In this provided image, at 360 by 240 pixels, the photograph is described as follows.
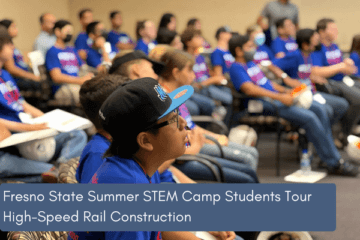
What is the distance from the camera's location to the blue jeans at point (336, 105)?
164 inches

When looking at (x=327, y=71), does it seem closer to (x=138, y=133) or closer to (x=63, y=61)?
(x=63, y=61)

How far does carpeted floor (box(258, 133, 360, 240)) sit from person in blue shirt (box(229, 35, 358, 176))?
0.55 ft

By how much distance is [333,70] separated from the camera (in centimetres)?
430

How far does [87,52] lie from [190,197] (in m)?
4.51

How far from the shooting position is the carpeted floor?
2.49 metres

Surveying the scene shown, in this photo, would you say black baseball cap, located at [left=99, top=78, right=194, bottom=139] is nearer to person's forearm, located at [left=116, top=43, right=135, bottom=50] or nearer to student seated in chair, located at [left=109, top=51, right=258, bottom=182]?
student seated in chair, located at [left=109, top=51, right=258, bottom=182]

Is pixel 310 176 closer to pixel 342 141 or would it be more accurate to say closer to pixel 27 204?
pixel 342 141

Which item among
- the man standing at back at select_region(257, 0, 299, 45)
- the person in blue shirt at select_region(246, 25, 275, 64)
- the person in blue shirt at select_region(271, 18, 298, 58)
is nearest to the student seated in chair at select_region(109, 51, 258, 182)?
the person in blue shirt at select_region(246, 25, 275, 64)

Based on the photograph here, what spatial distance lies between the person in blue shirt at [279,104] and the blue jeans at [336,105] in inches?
19.6

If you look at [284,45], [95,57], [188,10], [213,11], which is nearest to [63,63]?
[95,57]

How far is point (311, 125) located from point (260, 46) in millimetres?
2397

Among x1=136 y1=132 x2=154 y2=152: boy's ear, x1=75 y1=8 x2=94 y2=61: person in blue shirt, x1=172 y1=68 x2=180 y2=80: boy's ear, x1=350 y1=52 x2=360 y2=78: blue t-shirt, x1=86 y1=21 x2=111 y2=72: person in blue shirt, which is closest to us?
x1=136 y1=132 x2=154 y2=152: boy's ear

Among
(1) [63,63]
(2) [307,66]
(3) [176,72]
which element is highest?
(3) [176,72]

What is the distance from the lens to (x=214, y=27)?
933cm
